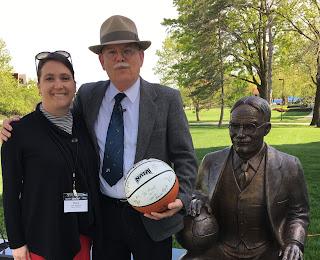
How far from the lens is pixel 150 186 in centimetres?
260

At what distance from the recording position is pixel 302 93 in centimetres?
4622

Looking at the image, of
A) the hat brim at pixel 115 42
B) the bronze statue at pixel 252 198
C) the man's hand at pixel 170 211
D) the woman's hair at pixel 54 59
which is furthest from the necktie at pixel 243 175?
the woman's hair at pixel 54 59

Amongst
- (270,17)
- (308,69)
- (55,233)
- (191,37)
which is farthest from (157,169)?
(308,69)

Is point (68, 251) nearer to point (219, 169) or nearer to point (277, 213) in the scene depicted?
point (219, 169)

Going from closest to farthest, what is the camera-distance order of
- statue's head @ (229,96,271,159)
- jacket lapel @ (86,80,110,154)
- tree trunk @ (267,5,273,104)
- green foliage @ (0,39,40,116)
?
statue's head @ (229,96,271,159)
jacket lapel @ (86,80,110,154)
tree trunk @ (267,5,273,104)
green foliage @ (0,39,40,116)

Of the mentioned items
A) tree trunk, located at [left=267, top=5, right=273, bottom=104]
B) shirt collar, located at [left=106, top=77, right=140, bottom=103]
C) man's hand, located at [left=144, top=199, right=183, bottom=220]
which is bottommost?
man's hand, located at [left=144, top=199, right=183, bottom=220]

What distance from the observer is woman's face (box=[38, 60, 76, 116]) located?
114 inches

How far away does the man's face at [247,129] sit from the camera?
8.91 feet

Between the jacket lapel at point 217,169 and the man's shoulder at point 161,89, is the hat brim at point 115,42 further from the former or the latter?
the jacket lapel at point 217,169

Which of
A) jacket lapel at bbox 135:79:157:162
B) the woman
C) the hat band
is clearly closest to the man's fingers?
jacket lapel at bbox 135:79:157:162

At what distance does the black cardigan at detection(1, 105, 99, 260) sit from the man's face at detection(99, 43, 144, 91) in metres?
0.53

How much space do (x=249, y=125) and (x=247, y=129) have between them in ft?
0.10

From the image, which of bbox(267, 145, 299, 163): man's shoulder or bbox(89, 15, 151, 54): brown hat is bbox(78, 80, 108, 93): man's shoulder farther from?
bbox(267, 145, 299, 163): man's shoulder

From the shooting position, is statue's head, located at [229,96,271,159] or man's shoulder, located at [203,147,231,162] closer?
statue's head, located at [229,96,271,159]
